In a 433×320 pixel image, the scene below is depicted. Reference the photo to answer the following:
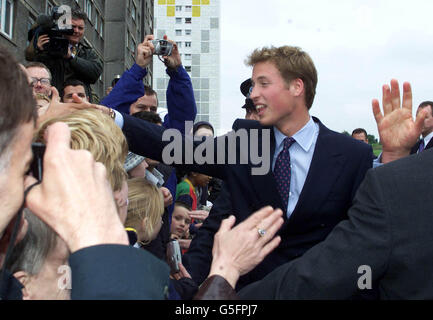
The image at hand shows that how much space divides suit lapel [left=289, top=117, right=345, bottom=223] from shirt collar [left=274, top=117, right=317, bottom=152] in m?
0.12

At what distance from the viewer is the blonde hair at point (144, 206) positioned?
2568mm

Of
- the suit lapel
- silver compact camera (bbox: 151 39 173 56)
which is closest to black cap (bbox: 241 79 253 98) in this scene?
A: silver compact camera (bbox: 151 39 173 56)

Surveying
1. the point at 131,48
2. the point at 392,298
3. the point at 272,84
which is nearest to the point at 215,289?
the point at 392,298

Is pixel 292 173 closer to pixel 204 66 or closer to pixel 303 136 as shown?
pixel 303 136

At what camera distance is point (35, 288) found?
151 centimetres

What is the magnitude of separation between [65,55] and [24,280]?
352 centimetres

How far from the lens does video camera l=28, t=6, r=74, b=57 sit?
4363mm

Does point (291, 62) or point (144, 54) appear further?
point (144, 54)

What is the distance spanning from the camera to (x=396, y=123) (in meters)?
2.07

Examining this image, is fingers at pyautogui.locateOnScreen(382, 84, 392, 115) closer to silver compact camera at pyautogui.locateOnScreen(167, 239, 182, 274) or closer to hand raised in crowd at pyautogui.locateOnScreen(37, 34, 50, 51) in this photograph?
silver compact camera at pyautogui.locateOnScreen(167, 239, 182, 274)

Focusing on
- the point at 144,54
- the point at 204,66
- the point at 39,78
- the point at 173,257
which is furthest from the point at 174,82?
the point at 204,66

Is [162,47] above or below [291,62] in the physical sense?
above

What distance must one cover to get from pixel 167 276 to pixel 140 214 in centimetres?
155

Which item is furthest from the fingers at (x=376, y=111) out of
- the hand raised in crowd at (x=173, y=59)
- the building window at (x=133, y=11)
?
the building window at (x=133, y=11)
